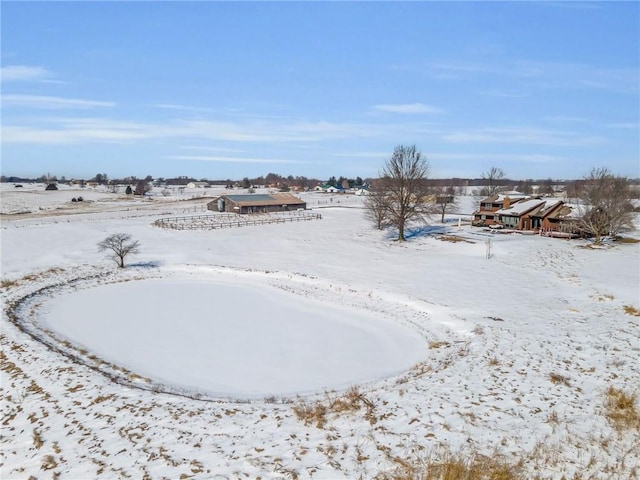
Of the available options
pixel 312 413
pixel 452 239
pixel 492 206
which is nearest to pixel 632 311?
→ pixel 312 413

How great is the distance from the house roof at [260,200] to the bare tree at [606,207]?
155ft

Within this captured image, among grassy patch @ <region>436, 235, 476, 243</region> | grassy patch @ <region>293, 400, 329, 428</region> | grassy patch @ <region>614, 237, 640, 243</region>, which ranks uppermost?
grassy patch @ <region>614, 237, 640, 243</region>

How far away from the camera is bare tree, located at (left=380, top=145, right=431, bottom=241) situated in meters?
45.1

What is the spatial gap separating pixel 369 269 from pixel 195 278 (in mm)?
12732

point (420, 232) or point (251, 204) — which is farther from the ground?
point (251, 204)

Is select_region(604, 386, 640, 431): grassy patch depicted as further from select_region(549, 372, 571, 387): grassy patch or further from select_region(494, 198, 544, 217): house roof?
select_region(494, 198, 544, 217): house roof

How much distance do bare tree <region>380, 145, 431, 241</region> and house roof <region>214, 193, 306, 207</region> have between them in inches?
1211

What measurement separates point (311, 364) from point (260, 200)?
60083mm

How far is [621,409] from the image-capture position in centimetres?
1075

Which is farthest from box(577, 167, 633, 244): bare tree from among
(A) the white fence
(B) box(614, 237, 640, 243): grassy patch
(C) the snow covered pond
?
(A) the white fence

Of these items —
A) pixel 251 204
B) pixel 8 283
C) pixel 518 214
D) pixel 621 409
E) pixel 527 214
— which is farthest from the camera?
pixel 251 204

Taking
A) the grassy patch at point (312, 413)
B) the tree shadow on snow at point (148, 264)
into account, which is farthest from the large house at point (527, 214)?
the grassy patch at point (312, 413)

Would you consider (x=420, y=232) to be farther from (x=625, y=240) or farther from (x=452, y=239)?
(x=625, y=240)

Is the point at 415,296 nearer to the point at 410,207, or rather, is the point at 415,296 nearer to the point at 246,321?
the point at 246,321
